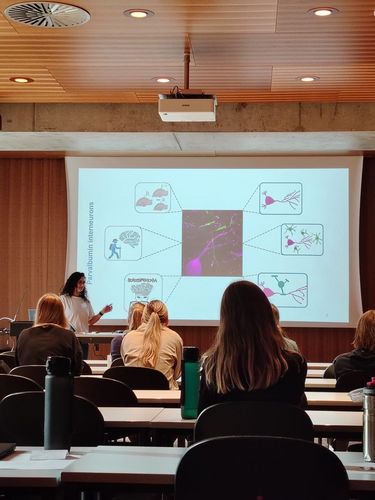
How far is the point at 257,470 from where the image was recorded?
2.00 m

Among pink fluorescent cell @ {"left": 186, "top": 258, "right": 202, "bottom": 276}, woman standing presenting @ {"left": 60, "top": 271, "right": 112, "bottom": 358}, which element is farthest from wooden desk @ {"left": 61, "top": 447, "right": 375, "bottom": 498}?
pink fluorescent cell @ {"left": 186, "top": 258, "right": 202, "bottom": 276}

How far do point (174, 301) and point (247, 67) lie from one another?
415 cm

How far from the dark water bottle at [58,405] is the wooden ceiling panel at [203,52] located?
3.75 meters

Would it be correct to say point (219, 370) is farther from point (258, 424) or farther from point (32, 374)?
point (32, 374)

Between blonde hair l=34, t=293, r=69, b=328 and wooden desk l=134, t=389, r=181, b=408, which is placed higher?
blonde hair l=34, t=293, r=69, b=328

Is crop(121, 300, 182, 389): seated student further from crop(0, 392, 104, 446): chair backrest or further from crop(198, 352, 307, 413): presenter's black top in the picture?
crop(198, 352, 307, 413): presenter's black top

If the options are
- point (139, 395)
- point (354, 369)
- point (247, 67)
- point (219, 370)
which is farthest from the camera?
point (247, 67)

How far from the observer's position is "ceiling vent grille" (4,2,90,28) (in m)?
5.92

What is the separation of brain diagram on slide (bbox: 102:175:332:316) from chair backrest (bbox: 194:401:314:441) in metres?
8.08

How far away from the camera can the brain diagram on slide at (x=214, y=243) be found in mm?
10867

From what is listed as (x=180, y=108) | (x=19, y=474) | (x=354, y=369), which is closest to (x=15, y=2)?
(x=180, y=108)

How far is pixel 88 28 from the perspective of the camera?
6.45 m

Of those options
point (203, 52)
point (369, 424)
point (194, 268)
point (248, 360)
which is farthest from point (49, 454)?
point (194, 268)

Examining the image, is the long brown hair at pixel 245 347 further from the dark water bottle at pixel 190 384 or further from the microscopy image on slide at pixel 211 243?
the microscopy image on slide at pixel 211 243
